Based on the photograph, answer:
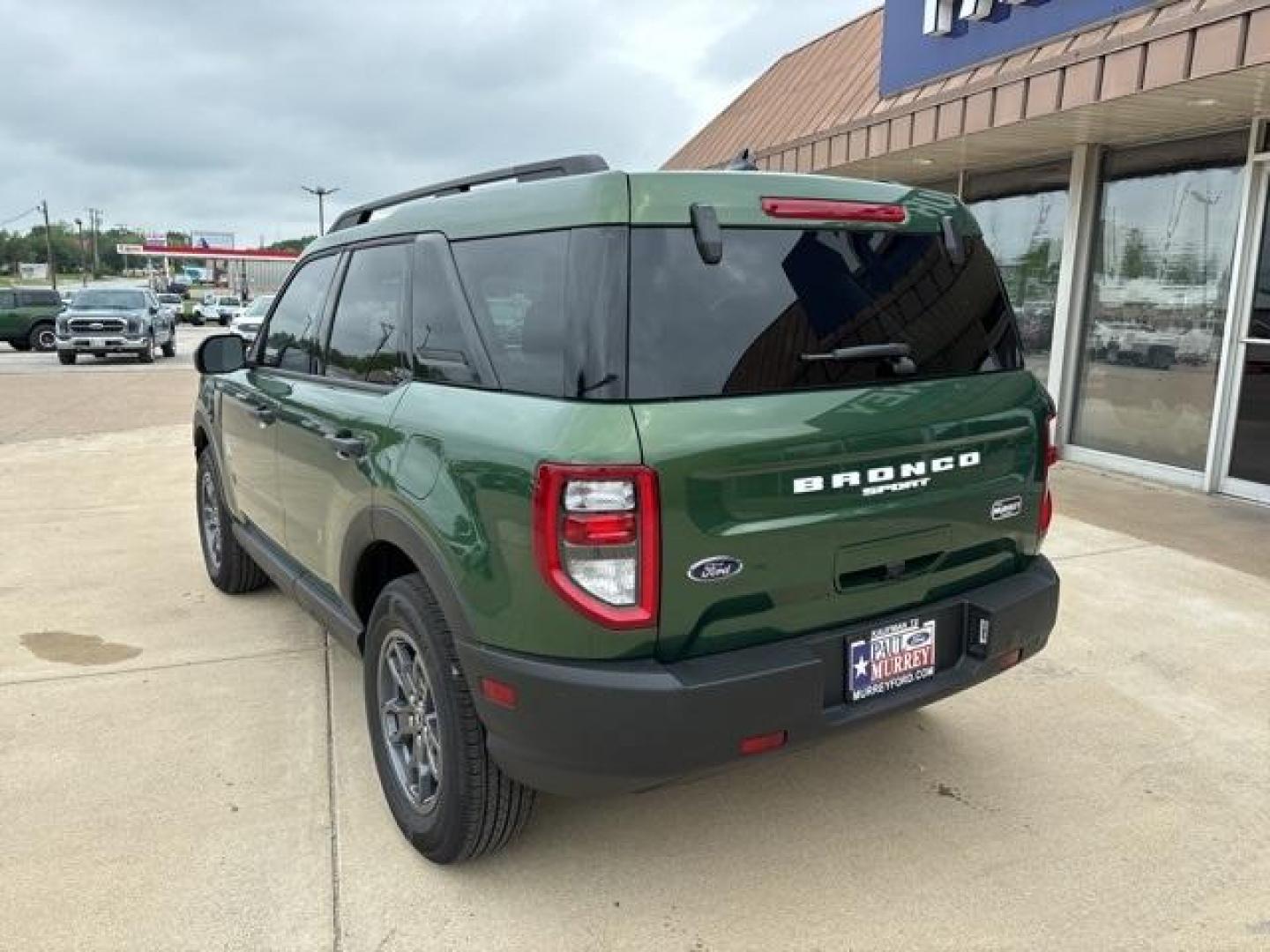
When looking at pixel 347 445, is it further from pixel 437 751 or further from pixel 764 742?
pixel 764 742

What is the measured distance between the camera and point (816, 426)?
2.34 m

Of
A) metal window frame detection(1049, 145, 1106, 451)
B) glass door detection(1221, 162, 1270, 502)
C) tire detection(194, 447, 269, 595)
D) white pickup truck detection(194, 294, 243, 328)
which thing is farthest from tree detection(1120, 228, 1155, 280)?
white pickup truck detection(194, 294, 243, 328)

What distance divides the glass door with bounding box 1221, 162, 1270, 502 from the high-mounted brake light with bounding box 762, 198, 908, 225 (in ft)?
18.2

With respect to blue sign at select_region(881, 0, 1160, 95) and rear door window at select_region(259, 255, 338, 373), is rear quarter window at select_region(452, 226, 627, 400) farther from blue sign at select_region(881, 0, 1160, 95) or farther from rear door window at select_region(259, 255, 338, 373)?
blue sign at select_region(881, 0, 1160, 95)

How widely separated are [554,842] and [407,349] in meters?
1.53

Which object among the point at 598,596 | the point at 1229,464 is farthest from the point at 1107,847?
the point at 1229,464

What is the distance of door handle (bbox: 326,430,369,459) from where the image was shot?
2875mm

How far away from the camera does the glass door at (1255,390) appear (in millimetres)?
6770

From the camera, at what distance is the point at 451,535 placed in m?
2.39

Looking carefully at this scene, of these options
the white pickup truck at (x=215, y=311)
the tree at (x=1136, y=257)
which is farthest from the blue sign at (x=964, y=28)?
the white pickup truck at (x=215, y=311)

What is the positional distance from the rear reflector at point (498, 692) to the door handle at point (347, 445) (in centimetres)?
91

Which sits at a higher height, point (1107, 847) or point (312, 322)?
point (312, 322)

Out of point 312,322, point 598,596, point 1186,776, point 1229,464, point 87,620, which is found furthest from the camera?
point 1229,464

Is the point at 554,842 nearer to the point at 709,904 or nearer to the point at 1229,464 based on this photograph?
the point at 709,904
